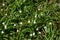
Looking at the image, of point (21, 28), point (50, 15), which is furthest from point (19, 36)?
point (50, 15)

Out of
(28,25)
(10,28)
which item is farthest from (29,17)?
(10,28)

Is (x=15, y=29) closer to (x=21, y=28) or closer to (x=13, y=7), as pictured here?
(x=21, y=28)

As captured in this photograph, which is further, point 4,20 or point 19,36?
point 4,20

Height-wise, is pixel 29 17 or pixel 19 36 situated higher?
pixel 29 17

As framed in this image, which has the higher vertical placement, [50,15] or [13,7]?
[13,7]

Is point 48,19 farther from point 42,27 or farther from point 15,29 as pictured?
point 15,29

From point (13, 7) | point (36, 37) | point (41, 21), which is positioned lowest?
point (36, 37)
